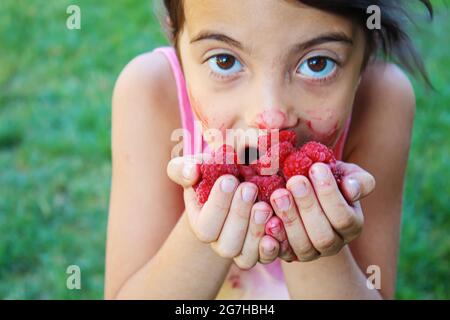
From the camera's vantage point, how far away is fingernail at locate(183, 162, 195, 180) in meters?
1.17

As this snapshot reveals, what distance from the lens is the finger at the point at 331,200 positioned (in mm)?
1110

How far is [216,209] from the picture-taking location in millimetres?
1149

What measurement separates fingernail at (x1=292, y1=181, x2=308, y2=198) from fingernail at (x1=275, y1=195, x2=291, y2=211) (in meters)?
0.02

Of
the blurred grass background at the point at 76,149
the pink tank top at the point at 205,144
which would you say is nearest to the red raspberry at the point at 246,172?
the pink tank top at the point at 205,144

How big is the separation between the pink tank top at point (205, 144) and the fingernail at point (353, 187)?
41 centimetres

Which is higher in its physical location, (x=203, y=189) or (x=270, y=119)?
(x=270, y=119)

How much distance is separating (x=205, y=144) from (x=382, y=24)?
1.38 feet

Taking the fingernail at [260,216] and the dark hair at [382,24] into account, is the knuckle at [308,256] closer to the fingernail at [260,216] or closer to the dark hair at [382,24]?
the fingernail at [260,216]

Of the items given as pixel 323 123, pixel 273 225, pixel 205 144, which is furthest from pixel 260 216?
pixel 205 144

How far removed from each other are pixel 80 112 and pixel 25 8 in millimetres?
725

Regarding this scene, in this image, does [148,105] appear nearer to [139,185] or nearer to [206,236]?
[139,185]

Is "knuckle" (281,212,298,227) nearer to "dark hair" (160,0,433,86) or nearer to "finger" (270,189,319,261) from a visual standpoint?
"finger" (270,189,319,261)

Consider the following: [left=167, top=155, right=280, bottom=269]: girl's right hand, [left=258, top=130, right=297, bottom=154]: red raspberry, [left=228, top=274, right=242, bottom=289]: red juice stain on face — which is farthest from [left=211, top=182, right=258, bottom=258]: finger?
[left=228, top=274, right=242, bottom=289]: red juice stain on face

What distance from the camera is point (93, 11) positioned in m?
3.11
